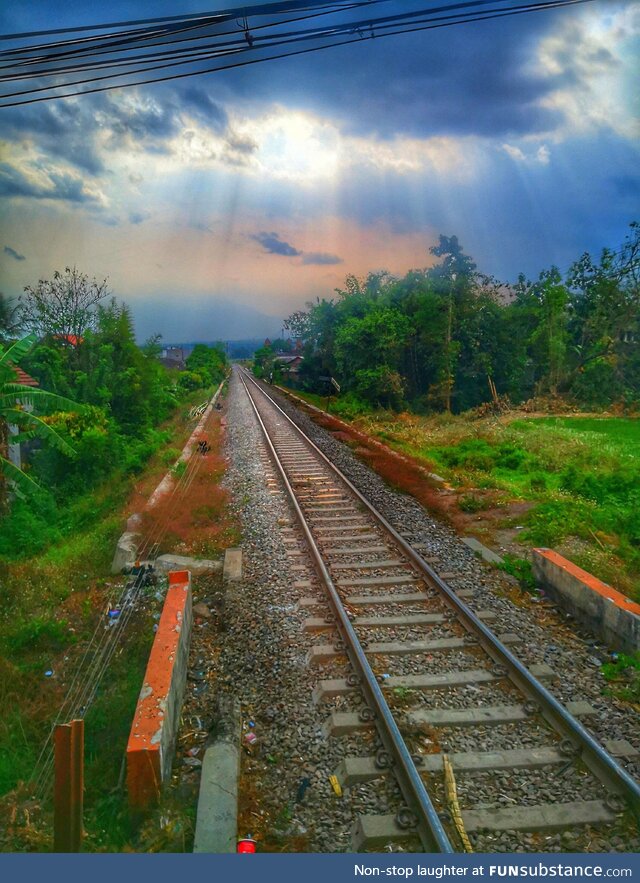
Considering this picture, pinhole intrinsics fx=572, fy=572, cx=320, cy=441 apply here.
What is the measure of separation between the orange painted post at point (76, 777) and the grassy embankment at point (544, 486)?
217 inches

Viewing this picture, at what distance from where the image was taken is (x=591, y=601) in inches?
214

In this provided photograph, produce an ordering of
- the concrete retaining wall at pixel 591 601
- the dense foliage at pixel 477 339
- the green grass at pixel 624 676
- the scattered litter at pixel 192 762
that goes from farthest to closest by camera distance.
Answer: the dense foliage at pixel 477 339 → the concrete retaining wall at pixel 591 601 → the green grass at pixel 624 676 → the scattered litter at pixel 192 762

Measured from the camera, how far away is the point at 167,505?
941 centimetres

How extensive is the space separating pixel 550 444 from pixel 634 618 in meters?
10.2

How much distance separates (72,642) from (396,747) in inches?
138

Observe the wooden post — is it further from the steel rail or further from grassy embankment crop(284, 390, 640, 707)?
grassy embankment crop(284, 390, 640, 707)

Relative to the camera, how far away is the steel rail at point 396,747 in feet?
10.0

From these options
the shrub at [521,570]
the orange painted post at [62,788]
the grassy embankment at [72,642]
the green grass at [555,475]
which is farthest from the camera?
the green grass at [555,475]

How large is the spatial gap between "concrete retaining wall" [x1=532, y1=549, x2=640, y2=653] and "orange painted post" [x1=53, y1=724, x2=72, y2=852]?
14.3 feet

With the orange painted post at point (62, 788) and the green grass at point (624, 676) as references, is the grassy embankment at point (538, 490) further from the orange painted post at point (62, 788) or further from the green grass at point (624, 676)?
the orange painted post at point (62, 788)

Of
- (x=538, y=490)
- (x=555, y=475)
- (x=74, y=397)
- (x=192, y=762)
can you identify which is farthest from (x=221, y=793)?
(x=74, y=397)

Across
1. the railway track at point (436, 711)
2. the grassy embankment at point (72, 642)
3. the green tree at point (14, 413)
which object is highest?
the green tree at point (14, 413)

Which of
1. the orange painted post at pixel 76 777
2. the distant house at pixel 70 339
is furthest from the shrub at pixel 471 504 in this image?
the distant house at pixel 70 339

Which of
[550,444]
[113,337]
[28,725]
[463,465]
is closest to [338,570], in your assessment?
[28,725]
